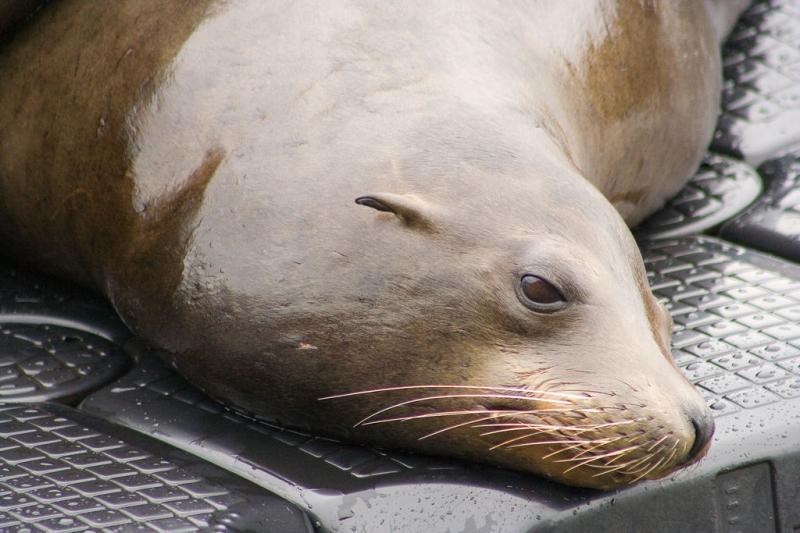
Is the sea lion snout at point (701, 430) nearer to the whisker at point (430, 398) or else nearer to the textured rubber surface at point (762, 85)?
the whisker at point (430, 398)

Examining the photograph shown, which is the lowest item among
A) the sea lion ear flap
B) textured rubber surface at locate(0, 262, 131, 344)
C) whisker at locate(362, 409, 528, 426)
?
whisker at locate(362, 409, 528, 426)

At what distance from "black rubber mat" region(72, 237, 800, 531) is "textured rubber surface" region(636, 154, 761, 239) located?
2.04 ft

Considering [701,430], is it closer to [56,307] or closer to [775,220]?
[775,220]

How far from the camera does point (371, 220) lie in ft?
9.46

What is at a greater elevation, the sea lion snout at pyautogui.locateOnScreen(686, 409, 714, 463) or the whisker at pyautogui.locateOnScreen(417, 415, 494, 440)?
the whisker at pyautogui.locateOnScreen(417, 415, 494, 440)

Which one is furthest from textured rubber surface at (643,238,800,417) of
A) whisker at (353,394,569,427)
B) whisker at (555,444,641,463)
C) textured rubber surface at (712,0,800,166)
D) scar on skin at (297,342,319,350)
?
scar on skin at (297,342,319,350)

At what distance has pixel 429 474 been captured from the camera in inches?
113

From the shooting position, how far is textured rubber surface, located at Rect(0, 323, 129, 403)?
3289 mm

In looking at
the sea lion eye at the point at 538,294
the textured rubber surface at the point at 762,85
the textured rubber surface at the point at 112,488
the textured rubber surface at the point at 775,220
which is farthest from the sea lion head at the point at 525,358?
the textured rubber surface at the point at 762,85

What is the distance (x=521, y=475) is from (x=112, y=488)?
0.81m

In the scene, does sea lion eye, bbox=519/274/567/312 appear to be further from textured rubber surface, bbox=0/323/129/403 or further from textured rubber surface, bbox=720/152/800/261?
textured rubber surface, bbox=720/152/800/261

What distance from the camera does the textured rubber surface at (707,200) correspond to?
13.6 feet

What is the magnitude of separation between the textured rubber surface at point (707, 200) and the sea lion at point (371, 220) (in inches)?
22.9

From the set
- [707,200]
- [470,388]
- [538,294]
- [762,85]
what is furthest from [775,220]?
[470,388]
